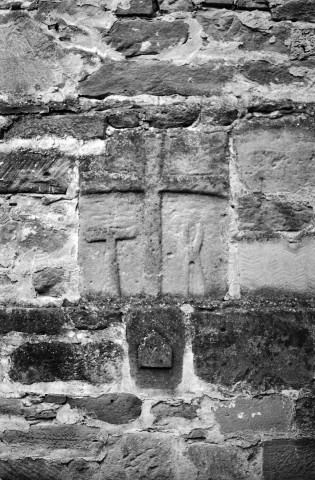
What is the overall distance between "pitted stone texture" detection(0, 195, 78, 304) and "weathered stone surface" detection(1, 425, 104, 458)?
496 millimetres

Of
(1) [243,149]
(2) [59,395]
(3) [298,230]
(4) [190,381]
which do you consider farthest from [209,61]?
(2) [59,395]

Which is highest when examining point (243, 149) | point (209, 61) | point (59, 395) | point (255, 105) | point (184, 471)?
point (209, 61)

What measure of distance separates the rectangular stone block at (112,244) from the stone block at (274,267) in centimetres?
40

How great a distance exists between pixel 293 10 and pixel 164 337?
53.9 inches

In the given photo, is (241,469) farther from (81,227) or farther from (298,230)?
(81,227)

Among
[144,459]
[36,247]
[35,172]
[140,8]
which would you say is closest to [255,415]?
[144,459]

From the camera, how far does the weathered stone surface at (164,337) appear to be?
2.10 m

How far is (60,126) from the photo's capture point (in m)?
2.19

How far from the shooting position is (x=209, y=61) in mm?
2168

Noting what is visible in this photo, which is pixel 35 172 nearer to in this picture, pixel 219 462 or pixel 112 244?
pixel 112 244

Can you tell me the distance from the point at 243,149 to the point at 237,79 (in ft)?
0.92

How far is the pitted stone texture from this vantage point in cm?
216

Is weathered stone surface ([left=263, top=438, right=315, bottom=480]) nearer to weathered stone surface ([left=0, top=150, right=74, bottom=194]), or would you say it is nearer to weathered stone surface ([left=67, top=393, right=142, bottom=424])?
weathered stone surface ([left=67, top=393, right=142, bottom=424])

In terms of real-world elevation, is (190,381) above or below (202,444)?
above
